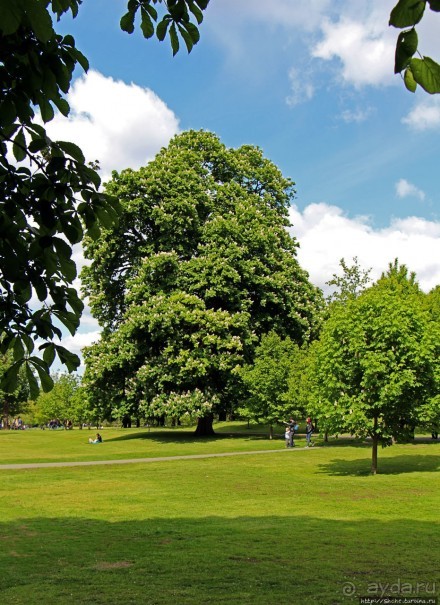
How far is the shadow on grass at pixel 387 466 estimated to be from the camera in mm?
21875

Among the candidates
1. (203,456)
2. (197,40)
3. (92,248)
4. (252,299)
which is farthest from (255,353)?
(197,40)

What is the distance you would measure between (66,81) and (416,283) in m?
43.2

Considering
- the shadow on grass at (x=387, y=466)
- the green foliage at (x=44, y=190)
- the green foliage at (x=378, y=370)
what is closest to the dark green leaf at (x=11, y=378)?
the green foliage at (x=44, y=190)

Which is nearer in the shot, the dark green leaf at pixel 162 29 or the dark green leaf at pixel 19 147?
the dark green leaf at pixel 19 147

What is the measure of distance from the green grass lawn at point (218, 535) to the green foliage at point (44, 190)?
4625mm

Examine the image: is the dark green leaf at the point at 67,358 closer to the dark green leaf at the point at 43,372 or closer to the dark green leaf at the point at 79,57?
the dark green leaf at the point at 43,372

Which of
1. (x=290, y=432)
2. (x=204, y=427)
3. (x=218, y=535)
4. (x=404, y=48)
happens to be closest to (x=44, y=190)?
(x=404, y=48)

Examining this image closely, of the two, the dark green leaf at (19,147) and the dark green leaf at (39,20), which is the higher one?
the dark green leaf at (19,147)

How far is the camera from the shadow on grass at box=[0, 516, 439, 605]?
7.57 metres

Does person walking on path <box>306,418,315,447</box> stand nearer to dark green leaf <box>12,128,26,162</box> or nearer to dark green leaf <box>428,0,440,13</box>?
dark green leaf <box>12,128,26,162</box>

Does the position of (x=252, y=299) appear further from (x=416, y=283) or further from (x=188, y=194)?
(x=416, y=283)

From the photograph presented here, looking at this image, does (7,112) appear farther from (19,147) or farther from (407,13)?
(407,13)

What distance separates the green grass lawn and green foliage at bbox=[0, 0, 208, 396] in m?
4.63

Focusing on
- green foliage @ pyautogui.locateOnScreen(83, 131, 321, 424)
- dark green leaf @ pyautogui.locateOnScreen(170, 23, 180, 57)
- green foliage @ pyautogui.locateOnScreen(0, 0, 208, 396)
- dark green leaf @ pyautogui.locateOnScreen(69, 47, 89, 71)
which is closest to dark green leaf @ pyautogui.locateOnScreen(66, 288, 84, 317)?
green foliage @ pyautogui.locateOnScreen(0, 0, 208, 396)
